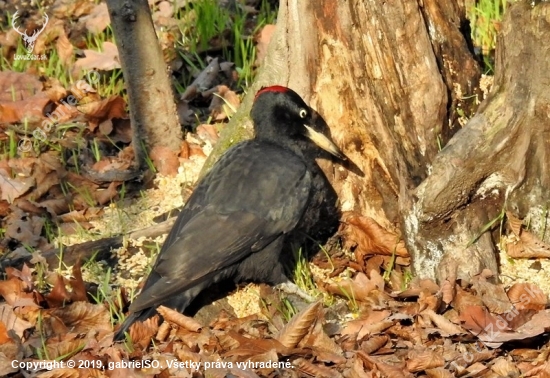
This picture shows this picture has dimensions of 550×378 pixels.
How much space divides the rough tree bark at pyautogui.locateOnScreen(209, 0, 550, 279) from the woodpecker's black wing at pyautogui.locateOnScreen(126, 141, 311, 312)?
41 centimetres

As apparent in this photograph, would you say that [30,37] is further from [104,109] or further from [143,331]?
[143,331]

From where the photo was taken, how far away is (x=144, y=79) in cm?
555

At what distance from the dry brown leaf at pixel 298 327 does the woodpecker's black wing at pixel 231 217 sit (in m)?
0.54

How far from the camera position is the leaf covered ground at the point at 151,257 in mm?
4094

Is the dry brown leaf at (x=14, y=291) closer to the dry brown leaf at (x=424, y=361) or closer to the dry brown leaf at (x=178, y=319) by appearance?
the dry brown leaf at (x=178, y=319)

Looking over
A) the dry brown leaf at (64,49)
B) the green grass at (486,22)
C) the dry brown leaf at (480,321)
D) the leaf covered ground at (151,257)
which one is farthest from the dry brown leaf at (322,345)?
the dry brown leaf at (64,49)

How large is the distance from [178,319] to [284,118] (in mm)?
1307

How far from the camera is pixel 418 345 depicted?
413 cm

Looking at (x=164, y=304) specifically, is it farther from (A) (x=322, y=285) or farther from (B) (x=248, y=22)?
(B) (x=248, y=22)

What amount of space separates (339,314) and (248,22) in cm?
319

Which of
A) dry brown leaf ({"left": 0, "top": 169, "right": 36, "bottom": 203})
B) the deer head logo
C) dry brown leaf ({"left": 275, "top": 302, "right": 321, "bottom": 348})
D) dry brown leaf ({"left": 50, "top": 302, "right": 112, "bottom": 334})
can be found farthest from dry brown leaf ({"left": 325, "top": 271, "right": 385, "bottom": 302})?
the deer head logo

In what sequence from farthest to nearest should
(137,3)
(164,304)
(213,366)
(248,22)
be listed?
(248,22)
(137,3)
(164,304)
(213,366)

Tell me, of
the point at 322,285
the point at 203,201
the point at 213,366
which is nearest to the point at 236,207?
the point at 203,201

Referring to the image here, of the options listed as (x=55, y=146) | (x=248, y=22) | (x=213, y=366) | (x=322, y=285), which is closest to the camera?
(x=213, y=366)
